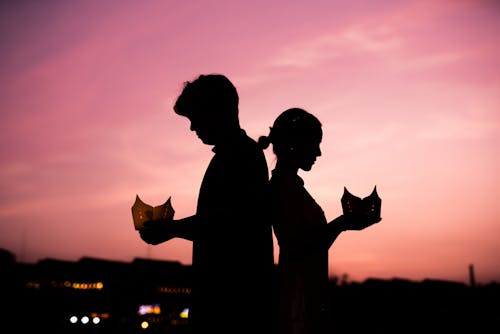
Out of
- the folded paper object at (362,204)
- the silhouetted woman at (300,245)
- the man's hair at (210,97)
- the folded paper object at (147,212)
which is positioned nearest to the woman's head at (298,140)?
the silhouetted woman at (300,245)

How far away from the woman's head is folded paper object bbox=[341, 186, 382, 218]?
20.7 inches

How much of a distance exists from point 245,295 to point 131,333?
28.5 metres

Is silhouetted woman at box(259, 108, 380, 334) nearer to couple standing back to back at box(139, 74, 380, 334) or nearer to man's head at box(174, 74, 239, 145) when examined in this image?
couple standing back to back at box(139, 74, 380, 334)

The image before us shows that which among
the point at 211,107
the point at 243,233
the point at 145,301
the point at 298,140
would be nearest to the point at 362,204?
the point at 298,140

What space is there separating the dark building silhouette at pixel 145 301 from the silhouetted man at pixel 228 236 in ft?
88.1

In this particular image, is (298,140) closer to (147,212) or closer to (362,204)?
(362,204)

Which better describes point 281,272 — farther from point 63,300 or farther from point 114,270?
point 114,270

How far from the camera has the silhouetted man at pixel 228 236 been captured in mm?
2268

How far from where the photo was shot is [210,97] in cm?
259

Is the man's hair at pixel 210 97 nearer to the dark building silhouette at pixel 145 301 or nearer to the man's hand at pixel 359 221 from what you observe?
the man's hand at pixel 359 221

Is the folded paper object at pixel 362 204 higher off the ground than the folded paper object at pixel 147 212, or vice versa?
the folded paper object at pixel 362 204

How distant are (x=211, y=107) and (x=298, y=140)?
95 cm

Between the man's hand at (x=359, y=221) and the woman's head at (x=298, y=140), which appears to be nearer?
the man's hand at (x=359, y=221)

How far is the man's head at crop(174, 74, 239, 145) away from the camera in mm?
2588
